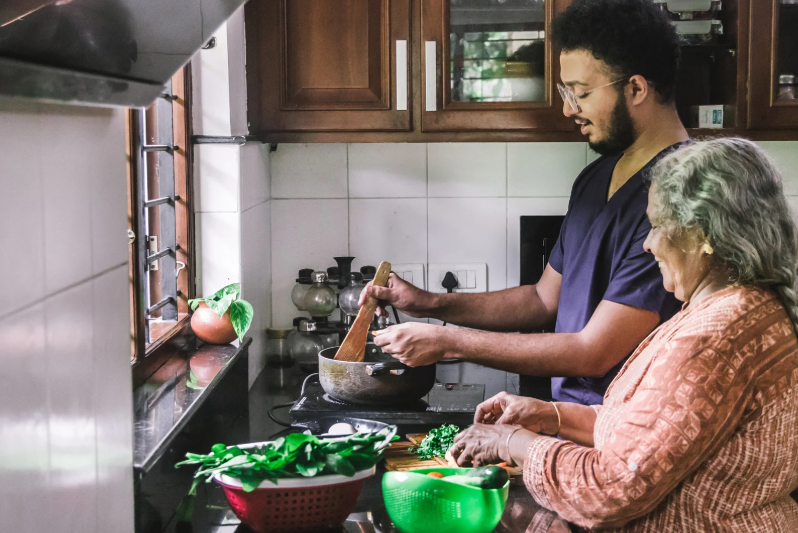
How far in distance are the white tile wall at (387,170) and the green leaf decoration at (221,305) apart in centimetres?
81

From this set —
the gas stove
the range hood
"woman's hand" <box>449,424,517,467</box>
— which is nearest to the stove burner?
the gas stove

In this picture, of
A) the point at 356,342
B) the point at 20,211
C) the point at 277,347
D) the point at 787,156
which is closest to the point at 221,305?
the point at 356,342

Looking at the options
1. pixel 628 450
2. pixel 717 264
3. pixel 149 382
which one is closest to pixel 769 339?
pixel 717 264

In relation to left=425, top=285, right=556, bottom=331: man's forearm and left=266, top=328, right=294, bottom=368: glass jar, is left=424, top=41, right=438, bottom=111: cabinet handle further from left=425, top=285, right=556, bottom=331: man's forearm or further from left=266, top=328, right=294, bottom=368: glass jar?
left=266, top=328, right=294, bottom=368: glass jar

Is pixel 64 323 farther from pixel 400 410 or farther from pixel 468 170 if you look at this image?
pixel 468 170

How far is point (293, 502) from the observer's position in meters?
1.32

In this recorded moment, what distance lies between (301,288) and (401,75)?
71 cm

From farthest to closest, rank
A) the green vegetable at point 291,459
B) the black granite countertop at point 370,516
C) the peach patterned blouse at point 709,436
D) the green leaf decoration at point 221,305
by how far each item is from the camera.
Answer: the green leaf decoration at point 221,305, the black granite countertop at point 370,516, the green vegetable at point 291,459, the peach patterned blouse at point 709,436

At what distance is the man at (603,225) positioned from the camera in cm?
179

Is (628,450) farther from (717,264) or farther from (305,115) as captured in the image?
(305,115)

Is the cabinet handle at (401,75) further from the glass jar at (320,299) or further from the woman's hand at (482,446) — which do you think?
the woman's hand at (482,446)

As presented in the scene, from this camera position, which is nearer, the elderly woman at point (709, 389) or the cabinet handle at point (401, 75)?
the elderly woman at point (709, 389)

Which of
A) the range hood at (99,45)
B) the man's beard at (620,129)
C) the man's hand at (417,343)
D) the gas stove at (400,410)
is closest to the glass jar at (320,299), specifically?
the gas stove at (400,410)

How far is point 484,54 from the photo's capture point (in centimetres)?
242
